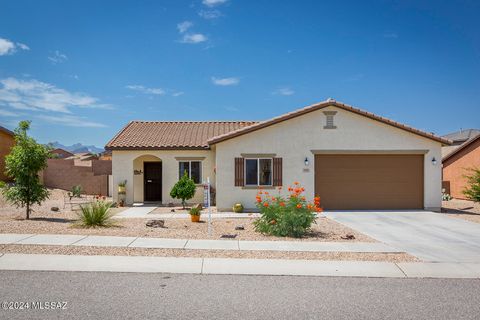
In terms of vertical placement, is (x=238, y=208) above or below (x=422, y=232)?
above

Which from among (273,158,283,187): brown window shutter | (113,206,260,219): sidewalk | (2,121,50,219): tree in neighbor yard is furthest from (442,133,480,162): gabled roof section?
(2,121,50,219): tree in neighbor yard

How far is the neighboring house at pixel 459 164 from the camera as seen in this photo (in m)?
23.0

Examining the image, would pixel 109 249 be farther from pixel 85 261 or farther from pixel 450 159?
pixel 450 159

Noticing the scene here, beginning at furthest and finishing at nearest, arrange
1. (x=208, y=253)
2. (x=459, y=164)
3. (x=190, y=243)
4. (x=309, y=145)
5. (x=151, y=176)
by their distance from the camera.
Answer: (x=459, y=164), (x=151, y=176), (x=309, y=145), (x=190, y=243), (x=208, y=253)

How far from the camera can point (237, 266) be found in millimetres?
7270

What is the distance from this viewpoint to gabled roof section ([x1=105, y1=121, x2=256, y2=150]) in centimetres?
1903

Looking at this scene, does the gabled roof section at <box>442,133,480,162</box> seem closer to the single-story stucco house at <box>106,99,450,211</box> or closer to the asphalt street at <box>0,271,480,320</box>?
the single-story stucco house at <box>106,99,450,211</box>

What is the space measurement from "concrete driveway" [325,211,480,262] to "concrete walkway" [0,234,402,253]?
94cm

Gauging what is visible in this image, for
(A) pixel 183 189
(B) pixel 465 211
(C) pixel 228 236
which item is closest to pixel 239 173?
(A) pixel 183 189

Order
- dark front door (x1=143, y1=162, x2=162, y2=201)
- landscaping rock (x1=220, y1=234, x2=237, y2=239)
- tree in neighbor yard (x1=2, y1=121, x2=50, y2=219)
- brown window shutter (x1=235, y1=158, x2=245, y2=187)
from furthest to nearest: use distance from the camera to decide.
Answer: dark front door (x1=143, y1=162, x2=162, y2=201) < brown window shutter (x1=235, y1=158, x2=245, y2=187) < tree in neighbor yard (x1=2, y1=121, x2=50, y2=219) < landscaping rock (x1=220, y1=234, x2=237, y2=239)

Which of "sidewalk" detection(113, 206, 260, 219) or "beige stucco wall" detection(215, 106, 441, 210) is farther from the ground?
"beige stucco wall" detection(215, 106, 441, 210)

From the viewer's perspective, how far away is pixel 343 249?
884 centimetres

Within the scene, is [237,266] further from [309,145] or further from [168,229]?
[309,145]

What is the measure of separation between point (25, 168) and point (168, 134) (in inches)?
349
